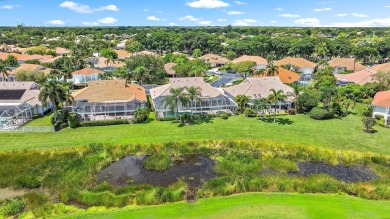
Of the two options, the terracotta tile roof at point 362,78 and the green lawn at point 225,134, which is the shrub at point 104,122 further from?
the terracotta tile roof at point 362,78

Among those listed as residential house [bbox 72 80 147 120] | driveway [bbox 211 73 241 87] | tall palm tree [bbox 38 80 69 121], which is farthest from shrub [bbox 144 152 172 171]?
driveway [bbox 211 73 241 87]

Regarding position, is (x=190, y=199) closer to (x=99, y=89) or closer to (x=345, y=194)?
(x=345, y=194)

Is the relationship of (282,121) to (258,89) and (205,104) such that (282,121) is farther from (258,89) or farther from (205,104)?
(205,104)

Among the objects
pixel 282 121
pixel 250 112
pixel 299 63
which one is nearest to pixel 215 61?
pixel 299 63

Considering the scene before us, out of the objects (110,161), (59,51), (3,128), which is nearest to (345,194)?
(110,161)

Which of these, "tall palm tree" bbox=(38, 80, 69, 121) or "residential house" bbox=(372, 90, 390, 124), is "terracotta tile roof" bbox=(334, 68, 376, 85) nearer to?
"residential house" bbox=(372, 90, 390, 124)
